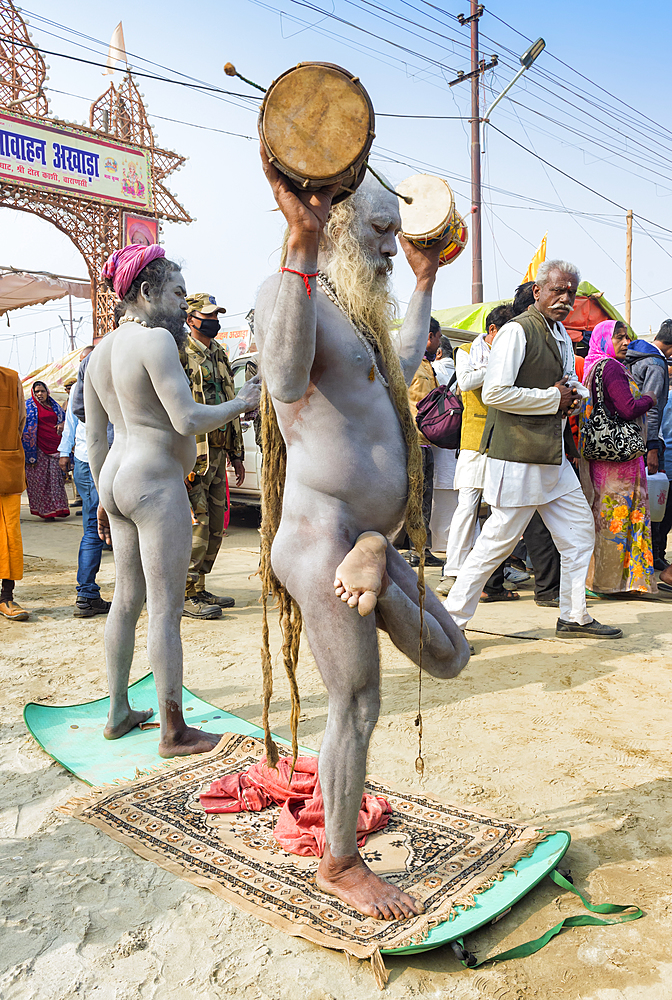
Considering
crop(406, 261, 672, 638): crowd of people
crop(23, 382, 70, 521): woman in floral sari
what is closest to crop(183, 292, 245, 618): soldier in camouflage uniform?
crop(406, 261, 672, 638): crowd of people

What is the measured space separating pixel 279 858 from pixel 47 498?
9500 mm

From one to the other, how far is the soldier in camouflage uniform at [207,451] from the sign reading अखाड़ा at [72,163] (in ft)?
35.3

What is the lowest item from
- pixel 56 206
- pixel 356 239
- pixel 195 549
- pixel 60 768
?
pixel 60 768

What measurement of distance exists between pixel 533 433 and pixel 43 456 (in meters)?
8.20

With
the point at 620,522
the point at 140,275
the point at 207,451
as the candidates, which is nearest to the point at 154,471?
the point at 140,275

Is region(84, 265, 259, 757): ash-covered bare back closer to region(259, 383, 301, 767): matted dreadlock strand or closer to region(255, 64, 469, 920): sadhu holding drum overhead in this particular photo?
region(259, 383, 301, 767): matted dreadlock strand

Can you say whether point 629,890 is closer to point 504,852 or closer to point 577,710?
point 504,852

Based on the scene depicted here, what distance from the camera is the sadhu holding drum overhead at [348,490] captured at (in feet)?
6.25

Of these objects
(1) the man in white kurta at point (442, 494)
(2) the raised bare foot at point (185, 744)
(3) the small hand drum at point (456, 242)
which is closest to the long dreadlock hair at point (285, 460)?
(3) the small hand drum at point (456, 242)

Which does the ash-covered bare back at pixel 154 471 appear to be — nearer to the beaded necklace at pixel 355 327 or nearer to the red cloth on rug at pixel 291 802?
the red cloth on rug at pixel 291 802

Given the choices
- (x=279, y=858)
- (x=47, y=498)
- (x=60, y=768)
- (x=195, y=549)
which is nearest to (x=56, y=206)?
(x=47, y=498)

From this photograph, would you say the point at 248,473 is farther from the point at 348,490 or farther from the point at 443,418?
the point at 348,490

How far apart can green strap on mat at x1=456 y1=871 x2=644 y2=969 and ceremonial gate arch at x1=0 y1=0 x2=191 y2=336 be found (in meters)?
14.0

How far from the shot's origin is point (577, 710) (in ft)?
11.5
